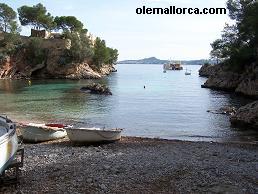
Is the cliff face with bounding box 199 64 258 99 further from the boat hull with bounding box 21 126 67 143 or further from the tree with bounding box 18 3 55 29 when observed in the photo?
the tree with bounding box 18 3 55 29

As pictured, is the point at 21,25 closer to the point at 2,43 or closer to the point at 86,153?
the point at 2,43

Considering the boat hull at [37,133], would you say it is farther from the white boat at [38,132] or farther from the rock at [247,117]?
the rock at [247,117]

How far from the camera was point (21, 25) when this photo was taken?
125 meters

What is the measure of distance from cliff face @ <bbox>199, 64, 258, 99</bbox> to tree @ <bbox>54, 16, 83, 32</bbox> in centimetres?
6088

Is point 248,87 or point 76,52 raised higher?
point 76,52

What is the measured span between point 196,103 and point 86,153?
128ft

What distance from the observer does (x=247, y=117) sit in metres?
35.2

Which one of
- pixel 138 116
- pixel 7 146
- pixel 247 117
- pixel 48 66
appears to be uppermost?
pixel 48 66

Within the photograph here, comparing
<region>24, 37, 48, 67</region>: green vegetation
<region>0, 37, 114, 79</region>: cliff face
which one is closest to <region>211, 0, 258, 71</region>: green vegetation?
<region>0, 37, 114, 79</region>: cliff face

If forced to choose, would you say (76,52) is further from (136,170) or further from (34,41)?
(136,170)

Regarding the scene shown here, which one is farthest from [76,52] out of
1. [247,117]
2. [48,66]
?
[247,117]

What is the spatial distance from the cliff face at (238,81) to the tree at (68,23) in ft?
200

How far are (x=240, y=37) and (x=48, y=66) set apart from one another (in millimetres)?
59403

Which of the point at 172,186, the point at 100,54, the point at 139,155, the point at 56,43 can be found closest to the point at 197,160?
the point at 139,155
